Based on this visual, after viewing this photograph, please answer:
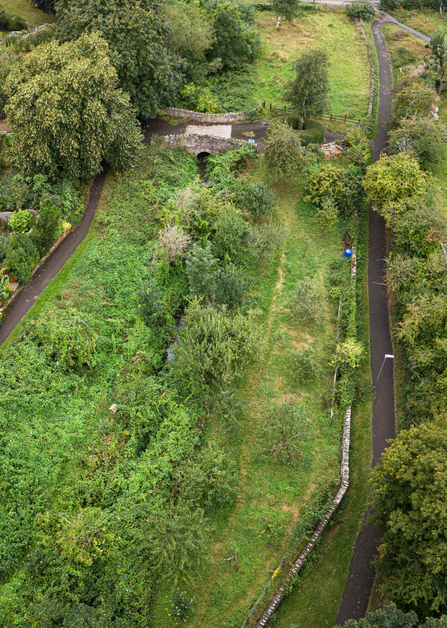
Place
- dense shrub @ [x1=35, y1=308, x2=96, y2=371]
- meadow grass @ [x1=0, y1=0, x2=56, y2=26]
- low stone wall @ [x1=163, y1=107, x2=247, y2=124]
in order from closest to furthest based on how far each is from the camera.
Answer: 1. dense shrub @ [x1=35, y1=308, x2=96, y2=371]
2. low stone wall @ [x1=163, y1=107, x2=247, y2=124]
3. meadow grass @ [x1=0, y1=0, x2=56, y2=26]

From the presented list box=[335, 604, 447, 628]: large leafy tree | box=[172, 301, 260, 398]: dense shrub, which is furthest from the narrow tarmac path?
box=[172, 301, 260, 398]: dense shrub

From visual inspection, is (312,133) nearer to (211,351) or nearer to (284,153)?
(284,153)

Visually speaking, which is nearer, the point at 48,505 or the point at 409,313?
the point at 48,505

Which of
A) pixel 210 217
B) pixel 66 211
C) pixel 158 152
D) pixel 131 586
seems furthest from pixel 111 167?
pixel 131 586

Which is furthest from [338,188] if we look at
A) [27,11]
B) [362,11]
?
[27,11]

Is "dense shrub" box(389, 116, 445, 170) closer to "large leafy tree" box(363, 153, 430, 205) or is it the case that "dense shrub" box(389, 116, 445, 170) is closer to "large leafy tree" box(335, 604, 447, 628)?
"large leafy tree" box(363, 153, 430, 205)

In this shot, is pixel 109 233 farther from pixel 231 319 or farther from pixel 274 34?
pixel 274 34
